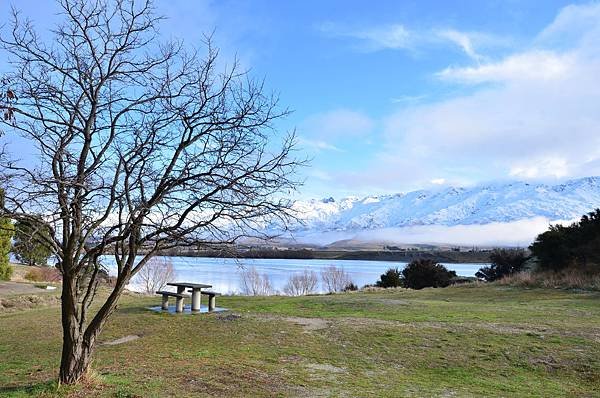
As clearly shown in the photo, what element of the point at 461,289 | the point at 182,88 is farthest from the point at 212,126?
the point at 461,289

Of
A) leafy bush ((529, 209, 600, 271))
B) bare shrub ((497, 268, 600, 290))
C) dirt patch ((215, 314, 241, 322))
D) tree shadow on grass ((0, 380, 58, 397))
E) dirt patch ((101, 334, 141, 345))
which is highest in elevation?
leafy bush ((529, 209, 600, 271))

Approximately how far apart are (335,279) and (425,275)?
12.9m

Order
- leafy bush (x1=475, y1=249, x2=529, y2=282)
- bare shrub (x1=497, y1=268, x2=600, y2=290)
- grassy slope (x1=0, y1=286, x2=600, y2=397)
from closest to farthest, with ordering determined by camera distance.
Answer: grassy slope (x1=0, y1=286, x2=600, y2=397), bare shrub (x1=497, y1=268, x2=600, y2=290), leafy bush (x1=475, y1=249, x2=529, y2=282)

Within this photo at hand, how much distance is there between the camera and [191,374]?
770cm

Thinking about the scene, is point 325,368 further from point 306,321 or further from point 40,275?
point 40,275

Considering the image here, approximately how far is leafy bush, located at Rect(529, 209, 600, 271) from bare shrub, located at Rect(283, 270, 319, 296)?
65.7ft

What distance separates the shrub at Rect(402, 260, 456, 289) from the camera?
36938 mm

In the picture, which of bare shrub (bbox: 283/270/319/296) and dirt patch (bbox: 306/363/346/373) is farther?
bare shrub (bbox: 283/270/319/296)

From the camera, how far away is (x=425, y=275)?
3731 centimetres

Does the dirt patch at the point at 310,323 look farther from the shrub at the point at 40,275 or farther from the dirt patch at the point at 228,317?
the shrub at the point at 40,275

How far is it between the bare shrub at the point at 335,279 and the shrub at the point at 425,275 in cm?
916

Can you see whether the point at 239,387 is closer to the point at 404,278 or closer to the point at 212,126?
the point at 212,126

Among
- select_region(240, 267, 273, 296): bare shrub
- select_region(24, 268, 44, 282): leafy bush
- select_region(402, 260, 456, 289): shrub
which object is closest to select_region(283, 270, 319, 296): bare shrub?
select_region(240, 267, 273, 296): bare shrub

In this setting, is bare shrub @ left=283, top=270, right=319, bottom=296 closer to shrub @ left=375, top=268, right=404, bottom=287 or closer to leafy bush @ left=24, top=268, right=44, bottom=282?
shrub @ left=375, top=268, right=404, bottom=287
